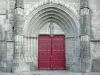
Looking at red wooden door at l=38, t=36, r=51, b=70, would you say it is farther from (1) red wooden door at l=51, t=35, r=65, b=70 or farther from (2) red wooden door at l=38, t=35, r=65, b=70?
(1) red wooden door at l=51, t=35, r=65, b=70

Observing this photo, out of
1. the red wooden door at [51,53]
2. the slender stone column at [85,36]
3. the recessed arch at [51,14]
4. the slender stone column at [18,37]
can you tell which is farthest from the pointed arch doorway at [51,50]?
the slender stone column at [85,36]

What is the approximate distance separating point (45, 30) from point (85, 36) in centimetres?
278

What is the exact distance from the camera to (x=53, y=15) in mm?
11375

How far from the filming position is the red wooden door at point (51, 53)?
11.4 meters

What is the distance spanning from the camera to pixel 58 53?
452 inches

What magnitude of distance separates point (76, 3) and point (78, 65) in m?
3.92

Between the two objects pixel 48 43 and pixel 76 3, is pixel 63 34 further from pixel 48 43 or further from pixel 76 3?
Result: pixel 76 3

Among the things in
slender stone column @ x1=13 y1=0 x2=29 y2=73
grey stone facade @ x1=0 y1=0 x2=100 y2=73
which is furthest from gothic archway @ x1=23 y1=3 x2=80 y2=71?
slender stone column @ x1=13 y1=0 x2=29 y2=73

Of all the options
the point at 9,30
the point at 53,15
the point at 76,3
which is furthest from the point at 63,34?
Result: the point at 9,30

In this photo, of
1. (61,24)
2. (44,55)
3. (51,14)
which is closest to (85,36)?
(61,24)

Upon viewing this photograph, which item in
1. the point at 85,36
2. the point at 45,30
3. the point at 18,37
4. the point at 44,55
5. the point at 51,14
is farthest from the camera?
the point at 45,30

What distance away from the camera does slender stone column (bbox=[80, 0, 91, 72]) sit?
1003 cm

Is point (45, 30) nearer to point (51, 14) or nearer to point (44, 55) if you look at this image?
point (51, 14)

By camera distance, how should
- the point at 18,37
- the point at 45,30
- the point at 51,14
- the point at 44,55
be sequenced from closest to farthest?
the point at 18,37
the point at 51,14
the point at 44,55
the point at 45,30
